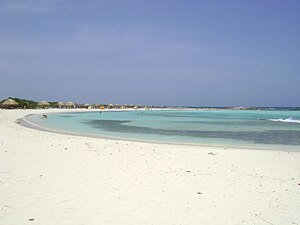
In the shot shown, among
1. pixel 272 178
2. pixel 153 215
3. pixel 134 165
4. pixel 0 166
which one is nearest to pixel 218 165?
pixel 272 178

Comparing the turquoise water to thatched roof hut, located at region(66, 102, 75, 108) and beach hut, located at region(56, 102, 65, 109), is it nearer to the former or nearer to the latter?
beach hut, located at region(56, 102, 65, 109)

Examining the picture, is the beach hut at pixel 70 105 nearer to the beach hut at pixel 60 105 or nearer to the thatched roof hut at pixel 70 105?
the thatched roof hut at pixel 70 105

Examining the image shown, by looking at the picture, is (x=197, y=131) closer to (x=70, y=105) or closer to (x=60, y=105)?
(x=60, y=105)

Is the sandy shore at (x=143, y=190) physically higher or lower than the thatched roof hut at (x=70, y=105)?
lower

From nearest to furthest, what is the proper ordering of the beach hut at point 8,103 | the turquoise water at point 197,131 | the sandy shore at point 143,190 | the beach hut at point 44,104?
the sandy shore at point 143,190
the turquoise water at point 197,131
the beach hut at point 8,103
the beach hut at point 44,104

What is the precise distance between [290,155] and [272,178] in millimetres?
4854

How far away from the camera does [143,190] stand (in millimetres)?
6285

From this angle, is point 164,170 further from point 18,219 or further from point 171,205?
point 18,219

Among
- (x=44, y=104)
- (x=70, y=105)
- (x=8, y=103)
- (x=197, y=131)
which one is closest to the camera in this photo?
(x=197, y=131)

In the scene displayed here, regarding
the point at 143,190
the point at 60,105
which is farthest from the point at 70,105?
the point at 143,190

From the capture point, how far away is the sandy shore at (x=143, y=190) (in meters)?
4.89

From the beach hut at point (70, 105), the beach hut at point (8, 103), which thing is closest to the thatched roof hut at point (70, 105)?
the beach hut at point (70, 105)

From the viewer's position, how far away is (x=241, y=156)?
37.6 ft

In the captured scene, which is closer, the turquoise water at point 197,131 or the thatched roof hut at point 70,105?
the turquoise water at point 197,131
